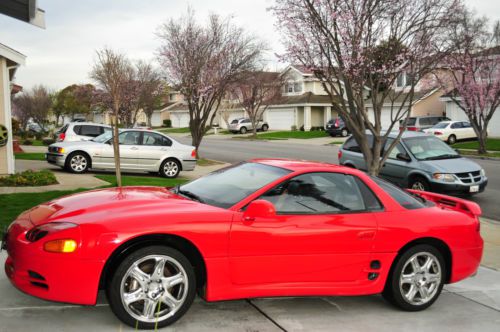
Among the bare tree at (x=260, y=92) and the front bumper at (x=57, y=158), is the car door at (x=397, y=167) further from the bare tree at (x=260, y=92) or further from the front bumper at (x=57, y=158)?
the bare tree at (x=260, y=92)

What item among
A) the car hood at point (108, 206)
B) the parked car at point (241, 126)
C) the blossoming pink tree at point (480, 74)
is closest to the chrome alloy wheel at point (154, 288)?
the car hood at point (108, 206)

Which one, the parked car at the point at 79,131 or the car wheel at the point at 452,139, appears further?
the car wheel at the point at 452,139

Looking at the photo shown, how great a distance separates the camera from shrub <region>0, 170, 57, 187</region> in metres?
11.7

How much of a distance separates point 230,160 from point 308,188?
18680 mm

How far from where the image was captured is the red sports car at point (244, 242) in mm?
4035

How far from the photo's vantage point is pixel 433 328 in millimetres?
4578

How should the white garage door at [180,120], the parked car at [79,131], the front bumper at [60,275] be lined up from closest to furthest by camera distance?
1. the front bumper at [60,275]
2. the parked car at [79,131]
3. the white garage door at [180,120]

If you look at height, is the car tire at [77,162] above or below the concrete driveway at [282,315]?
above

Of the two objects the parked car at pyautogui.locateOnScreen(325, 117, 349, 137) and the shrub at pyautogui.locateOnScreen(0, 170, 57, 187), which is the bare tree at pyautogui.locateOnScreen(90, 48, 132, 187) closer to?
the shrub at pyautogui.locateOnScreen(0, 170, 57, 187)

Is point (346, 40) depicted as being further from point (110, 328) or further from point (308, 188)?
point (110, 328)

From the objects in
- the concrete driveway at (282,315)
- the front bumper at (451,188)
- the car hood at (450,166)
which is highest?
the car hood at (450,166)

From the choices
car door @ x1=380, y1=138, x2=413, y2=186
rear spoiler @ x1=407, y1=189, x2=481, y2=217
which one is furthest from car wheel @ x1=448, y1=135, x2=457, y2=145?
rear spoiler @ x1=407, y1=189, x2=481, y2=217

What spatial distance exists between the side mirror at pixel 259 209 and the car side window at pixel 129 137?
12.2 metres

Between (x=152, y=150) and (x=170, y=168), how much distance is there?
2.57ft
